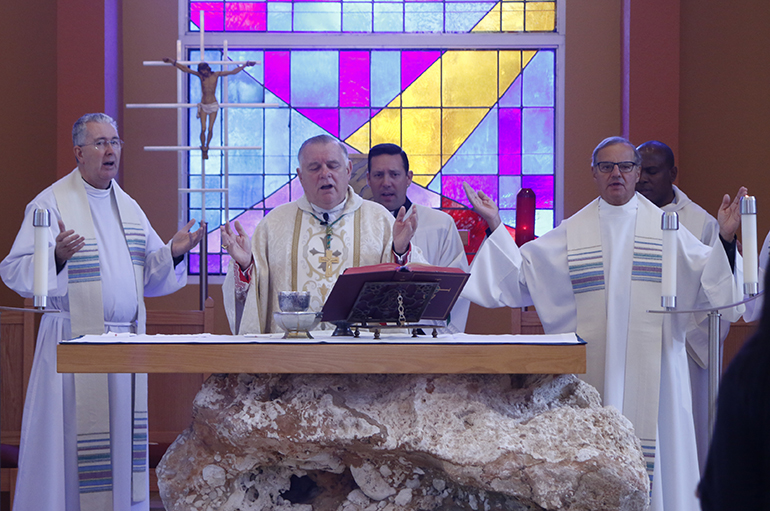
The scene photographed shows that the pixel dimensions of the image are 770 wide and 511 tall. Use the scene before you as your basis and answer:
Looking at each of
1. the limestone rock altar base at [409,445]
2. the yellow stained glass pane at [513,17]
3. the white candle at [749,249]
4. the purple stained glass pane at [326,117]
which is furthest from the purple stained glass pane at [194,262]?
the white candle at [749,249]

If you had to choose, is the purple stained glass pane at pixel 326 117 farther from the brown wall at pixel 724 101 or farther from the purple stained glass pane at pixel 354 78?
the brown wall at pixel 724 101

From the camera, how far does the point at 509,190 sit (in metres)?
7.11

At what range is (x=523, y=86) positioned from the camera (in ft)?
23.5

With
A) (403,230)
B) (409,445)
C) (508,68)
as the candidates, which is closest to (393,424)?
(409,445)

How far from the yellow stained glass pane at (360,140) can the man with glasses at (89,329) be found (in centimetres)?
291

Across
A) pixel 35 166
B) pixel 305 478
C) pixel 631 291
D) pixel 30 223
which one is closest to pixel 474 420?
pixel 305 478

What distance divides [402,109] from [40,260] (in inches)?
184

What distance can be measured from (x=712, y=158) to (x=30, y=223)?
520 cm

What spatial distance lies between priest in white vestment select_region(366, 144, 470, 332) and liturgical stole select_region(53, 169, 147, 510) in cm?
174

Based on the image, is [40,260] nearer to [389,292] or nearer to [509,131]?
[389,292]

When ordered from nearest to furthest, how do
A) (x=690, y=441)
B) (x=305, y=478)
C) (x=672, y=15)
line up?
(x=305, y=478)
(x=690, y=441)
(x=672, y=15)

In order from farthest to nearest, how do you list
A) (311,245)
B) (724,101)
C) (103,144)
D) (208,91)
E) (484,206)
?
(724,101)
(208,91)
(103,144)
(311,245)
(484,206)

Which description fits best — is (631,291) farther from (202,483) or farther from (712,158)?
(712,158)

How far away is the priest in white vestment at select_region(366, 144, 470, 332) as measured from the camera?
5047 millimetres
